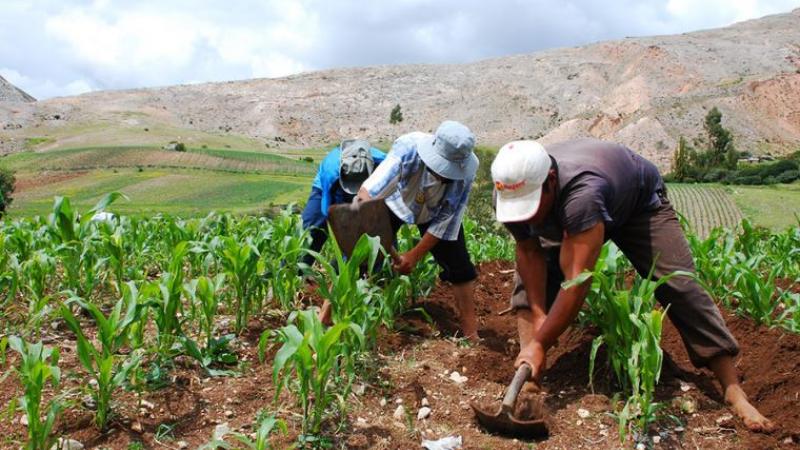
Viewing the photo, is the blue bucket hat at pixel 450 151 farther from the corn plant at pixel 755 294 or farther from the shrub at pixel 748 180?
the shrub at pixel 748 180

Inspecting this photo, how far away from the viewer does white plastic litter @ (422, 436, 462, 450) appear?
2480mm

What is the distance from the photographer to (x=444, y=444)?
2498 millimetres

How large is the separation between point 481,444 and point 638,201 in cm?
116

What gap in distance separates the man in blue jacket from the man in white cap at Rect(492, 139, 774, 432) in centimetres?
107

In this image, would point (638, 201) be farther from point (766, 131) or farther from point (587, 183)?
point (766, 131)

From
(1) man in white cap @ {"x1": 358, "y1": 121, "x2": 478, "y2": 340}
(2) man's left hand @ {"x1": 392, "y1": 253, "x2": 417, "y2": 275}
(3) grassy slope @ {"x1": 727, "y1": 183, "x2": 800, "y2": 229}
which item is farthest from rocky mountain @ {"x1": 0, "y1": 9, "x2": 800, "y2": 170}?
(2) man's left hand @ {"x1": 392, "y1": 253, "x2": 417, "y2": 275}

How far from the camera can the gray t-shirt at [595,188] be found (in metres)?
2.42

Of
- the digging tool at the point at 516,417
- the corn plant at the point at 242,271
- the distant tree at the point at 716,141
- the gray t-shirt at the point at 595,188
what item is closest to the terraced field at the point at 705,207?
the distant tree at the point at 716,141

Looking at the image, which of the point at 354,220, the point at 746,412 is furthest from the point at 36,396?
the point at 746,412

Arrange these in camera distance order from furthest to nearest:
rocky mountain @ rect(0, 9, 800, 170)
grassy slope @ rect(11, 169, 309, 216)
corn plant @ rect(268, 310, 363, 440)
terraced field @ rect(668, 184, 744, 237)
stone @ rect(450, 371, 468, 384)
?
rocky mountain @ rect(0, 9, 800, 170) < grassy slope @ rect(11, 169, 309, 216) < terraced field @ rect(668, 184, 744, 237) < stone @ rect(450, 371, 468, 384) < corn plant @ rect(268, 310, 363, 440)

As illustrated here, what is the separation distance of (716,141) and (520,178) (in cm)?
4349

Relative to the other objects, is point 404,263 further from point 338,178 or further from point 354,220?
point 338,178

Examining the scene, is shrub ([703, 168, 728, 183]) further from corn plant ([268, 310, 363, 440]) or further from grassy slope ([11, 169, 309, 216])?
corn plant ([268, 310, 363, 440])

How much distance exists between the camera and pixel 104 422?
2.44 m
